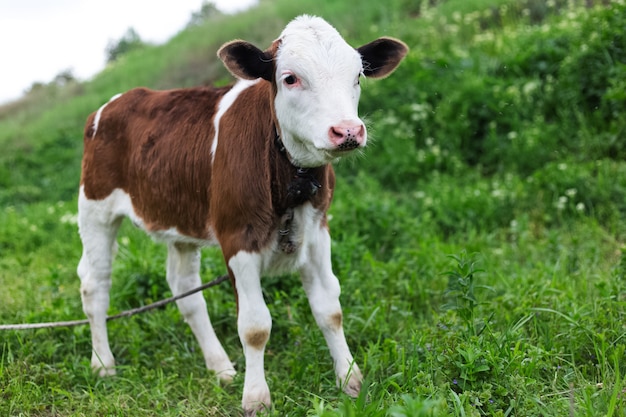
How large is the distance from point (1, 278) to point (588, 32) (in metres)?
6.74

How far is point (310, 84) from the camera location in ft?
10.8

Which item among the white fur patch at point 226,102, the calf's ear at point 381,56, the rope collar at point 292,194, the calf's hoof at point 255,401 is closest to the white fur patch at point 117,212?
the white fur patch at point 226,102

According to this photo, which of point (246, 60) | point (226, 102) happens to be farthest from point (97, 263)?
point (246, 60)

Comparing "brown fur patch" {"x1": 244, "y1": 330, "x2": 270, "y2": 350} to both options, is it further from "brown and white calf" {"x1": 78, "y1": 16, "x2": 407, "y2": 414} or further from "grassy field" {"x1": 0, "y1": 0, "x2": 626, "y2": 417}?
"grassy field" {"x1": 0, "y1": 0, "x2": 626, "y2": 417}

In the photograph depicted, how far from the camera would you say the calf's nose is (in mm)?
3023

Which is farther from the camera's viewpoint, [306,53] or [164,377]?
[164,377]

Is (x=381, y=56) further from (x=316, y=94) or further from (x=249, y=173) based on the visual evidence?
(x=249, y=173)

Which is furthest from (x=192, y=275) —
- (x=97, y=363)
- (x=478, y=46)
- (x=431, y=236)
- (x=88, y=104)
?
(x=88, y=104)

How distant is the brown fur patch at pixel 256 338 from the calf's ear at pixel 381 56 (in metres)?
1.50

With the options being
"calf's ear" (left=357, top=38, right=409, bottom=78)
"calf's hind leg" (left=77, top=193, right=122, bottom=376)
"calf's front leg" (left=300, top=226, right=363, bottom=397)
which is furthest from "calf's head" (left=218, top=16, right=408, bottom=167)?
"calf's hind leg" (left=77, top=193, right=122, bottom=376)

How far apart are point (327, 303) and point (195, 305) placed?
3.64 ft

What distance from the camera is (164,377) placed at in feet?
13.4

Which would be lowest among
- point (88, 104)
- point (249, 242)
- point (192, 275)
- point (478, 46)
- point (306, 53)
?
point (88, 104)

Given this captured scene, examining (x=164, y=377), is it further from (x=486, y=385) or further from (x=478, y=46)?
(x=478, y=46)
